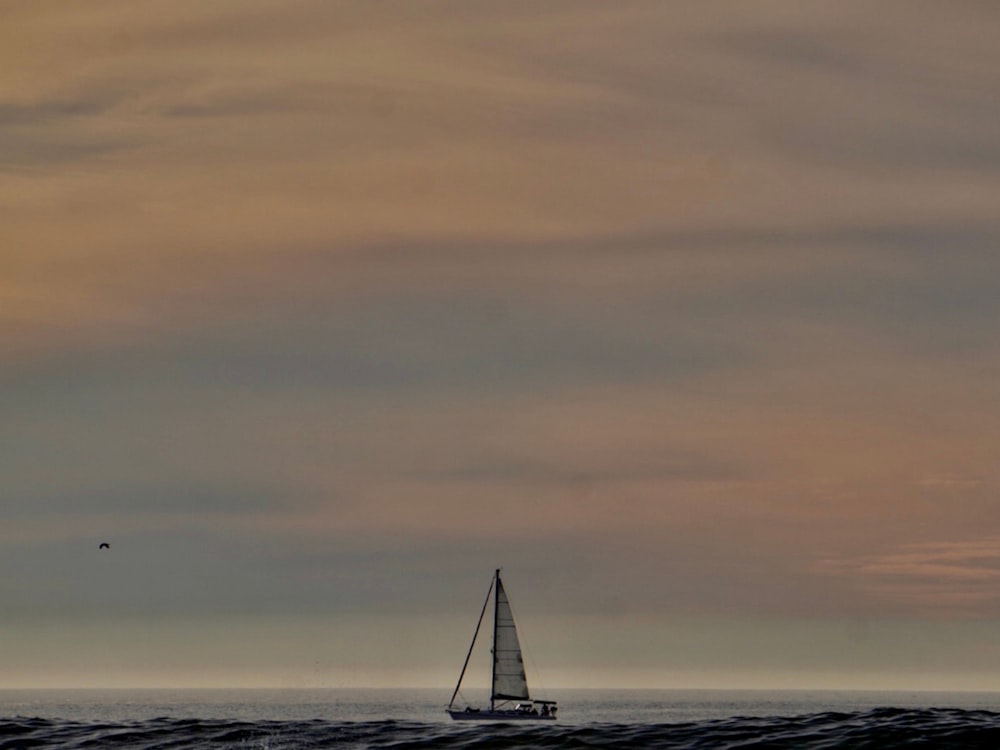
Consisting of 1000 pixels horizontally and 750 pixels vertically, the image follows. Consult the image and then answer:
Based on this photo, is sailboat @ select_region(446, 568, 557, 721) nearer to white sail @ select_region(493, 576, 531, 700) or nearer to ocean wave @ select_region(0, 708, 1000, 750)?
white sail @ select_region(493, 576, 531, 700)

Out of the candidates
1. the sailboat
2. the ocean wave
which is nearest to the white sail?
the sailboat

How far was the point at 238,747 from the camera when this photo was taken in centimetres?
12519

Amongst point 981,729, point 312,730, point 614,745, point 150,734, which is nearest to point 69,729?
point 150,734

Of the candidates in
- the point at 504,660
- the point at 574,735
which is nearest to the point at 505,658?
the point at 504,660

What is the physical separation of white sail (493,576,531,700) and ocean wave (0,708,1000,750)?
26.9 metres

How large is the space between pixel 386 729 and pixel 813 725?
135 ft

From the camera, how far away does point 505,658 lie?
173m

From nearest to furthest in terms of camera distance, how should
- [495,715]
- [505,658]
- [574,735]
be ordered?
[574,735] < [495,715] < [505,658]

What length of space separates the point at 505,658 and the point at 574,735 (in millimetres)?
50496

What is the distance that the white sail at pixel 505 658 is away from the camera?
17212cm

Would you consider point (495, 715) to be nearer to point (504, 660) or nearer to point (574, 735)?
point (504, 660)

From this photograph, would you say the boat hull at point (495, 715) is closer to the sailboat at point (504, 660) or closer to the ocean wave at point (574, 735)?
the sailboat at point (504, 660)

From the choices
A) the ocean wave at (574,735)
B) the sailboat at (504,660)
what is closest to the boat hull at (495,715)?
the sailboat at (504,660)

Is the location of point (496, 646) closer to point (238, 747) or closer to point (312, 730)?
point (312, 730)
